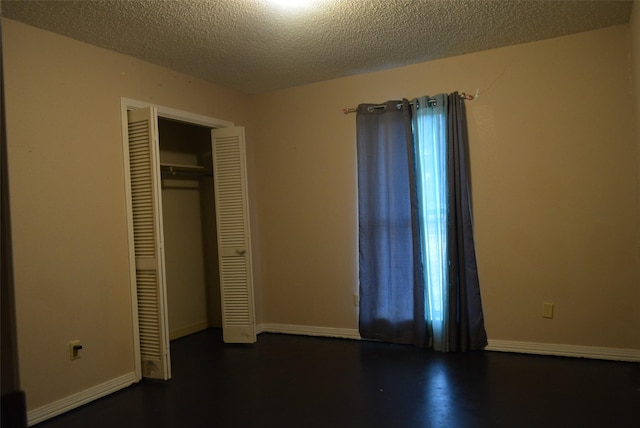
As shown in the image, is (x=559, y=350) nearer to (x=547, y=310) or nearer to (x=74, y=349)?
(x=547, y=310)

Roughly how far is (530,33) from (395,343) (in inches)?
A: 104

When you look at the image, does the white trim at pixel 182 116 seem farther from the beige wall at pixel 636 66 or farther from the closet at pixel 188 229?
the beige wall at pixel 636 66

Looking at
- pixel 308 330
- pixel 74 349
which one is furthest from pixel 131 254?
pixel 308 330

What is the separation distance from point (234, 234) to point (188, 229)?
88 centimetres

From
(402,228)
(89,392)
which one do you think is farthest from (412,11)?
→ (89,392)

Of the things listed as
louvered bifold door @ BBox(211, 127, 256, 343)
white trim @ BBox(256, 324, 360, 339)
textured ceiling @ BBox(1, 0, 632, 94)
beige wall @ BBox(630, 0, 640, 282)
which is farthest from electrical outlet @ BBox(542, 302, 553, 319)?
louvered bifold door @ BBox(211, 127, 256, 343)

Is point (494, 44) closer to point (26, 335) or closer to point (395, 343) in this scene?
point (395, 343)

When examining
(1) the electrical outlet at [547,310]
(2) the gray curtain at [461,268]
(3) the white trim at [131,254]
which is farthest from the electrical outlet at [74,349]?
(1) the electrical outlet at [547,310]

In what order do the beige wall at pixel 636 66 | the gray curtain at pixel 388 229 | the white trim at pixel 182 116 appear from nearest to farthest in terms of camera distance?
the beige wall at pixel 636 66 < the white trim at pixel 182 116 < the gray curtain at pixel 388 229

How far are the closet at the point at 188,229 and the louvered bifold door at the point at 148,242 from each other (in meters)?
0.97

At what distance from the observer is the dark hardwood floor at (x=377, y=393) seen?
93.0 inches

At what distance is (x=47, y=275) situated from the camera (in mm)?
2607

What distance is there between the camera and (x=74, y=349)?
272cm

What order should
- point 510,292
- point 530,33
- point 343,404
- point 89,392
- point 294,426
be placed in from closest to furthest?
point 294,426 → point 343,404 → point 89,392 → point 530,33 → point 510,292
